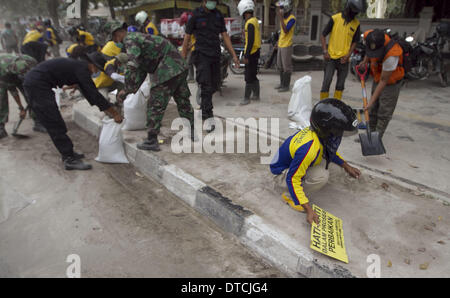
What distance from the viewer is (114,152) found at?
393 centimetres

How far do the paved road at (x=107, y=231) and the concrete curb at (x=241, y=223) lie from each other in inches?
3.1

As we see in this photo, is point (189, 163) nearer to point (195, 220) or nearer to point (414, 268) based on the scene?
point (195, 220)

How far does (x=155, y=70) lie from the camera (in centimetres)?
364

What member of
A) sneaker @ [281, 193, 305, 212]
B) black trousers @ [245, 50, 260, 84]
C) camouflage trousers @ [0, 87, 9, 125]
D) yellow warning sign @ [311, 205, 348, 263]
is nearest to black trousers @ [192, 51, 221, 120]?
black trousers @ [245, 50, 260, 84]

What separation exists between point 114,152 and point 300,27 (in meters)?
11.5

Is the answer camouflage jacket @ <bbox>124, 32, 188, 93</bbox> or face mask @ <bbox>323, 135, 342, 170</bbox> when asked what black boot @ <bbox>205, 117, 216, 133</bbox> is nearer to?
camouflage jacket @ <bbox>124, 32, 188, 93</bbox>

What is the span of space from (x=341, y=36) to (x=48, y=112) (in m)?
4.11

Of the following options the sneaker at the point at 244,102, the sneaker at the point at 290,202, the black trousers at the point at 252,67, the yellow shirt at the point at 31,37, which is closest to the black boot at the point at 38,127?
the yellow shirt at the point at 31,37

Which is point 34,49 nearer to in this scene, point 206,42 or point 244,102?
point 206,42

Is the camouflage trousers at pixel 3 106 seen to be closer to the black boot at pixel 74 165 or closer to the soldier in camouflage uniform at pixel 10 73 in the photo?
the soldier in camouflage uniform at pixel 10 73

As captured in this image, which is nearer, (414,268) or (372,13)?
(414,268)

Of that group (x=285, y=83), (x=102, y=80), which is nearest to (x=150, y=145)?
(x=102, y=80)

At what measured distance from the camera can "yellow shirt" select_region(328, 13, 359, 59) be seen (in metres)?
4.61

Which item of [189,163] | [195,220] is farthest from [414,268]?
[189,163]
